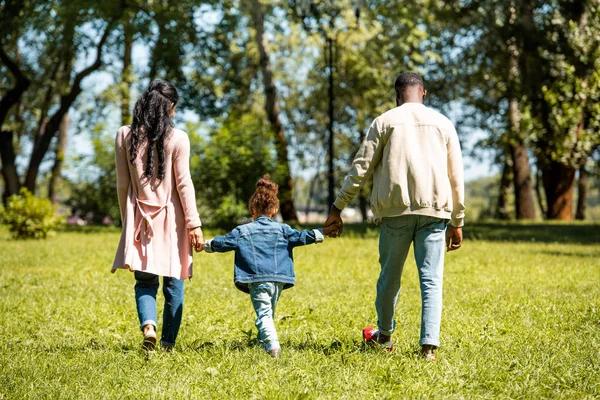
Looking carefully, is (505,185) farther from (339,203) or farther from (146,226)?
(146,226)

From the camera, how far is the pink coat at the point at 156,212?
5750 mm

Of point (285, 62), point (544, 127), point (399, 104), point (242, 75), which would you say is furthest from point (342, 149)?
point (399, 104)

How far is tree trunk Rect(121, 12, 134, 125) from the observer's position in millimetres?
26297

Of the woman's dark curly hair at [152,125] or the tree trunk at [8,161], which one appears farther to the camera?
the tree trunk at [8,161]

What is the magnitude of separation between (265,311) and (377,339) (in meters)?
0.95

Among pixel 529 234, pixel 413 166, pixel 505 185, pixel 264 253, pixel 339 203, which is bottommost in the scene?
pixel 529 234

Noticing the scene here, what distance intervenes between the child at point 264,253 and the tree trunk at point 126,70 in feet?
66.9

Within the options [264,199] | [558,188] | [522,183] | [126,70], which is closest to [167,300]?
[264,199]

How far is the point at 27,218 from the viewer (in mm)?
21000

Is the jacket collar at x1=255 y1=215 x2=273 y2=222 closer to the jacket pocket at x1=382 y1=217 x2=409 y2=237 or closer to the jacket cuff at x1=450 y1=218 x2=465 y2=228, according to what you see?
the jacket pocket at x1=382 y1=217 x2=409 y2=237

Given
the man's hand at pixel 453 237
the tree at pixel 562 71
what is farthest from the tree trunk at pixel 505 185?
the man's hand at pixel 453 237

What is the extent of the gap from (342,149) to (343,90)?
1121cm

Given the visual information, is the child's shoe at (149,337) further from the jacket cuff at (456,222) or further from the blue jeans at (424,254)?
the jacket cuff at (456,222)

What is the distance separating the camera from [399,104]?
577cm
